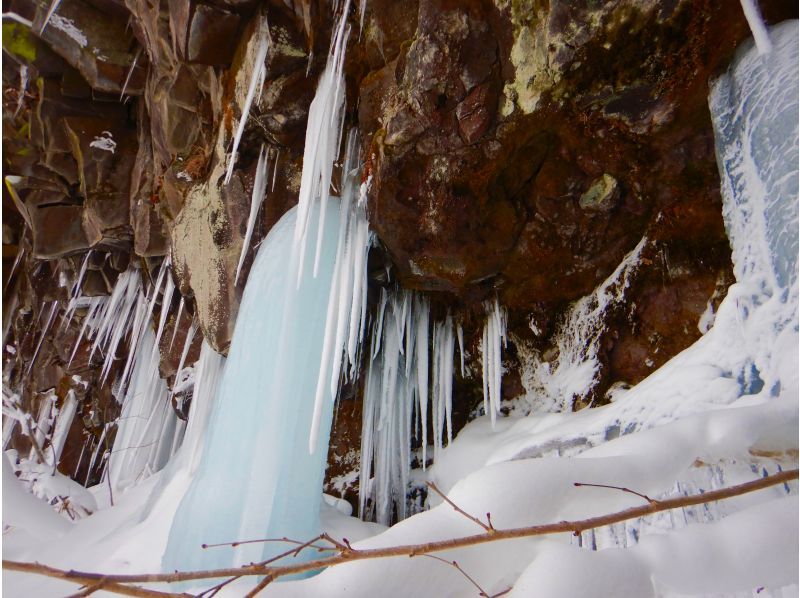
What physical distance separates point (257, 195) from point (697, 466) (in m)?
2.74

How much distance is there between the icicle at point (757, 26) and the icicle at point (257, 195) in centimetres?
254

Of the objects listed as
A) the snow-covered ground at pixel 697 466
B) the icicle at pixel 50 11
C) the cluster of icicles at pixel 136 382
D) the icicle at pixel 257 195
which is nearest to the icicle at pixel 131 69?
the icicle at pixel 50 11

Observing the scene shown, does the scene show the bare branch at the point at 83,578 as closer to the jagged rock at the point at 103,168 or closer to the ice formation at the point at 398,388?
the ice formation at the point at 398,388

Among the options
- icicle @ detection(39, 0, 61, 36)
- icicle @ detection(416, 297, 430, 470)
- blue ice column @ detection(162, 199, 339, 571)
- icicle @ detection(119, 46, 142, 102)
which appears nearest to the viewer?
blue ice column @ detection(162, 199, 339, 571)

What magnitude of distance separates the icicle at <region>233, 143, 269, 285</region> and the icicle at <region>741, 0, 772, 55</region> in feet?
8.32

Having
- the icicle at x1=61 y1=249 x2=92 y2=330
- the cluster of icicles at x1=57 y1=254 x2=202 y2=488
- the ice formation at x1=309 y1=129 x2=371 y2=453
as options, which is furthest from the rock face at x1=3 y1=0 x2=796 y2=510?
the icicle at x1=61 y1=249 x2=92 y2=330

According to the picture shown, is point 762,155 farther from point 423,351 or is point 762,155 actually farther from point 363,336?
point 363,336

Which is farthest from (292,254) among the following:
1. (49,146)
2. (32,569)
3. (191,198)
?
(49,146)

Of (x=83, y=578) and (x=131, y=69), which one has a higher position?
(x=131, y=69)

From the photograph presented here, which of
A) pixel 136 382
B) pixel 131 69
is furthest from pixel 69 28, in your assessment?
pixel 136 382

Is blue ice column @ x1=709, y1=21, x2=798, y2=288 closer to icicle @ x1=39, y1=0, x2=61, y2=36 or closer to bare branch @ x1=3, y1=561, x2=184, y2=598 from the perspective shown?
bare branch @ x1=3, y1=561, x2=184, y2=598

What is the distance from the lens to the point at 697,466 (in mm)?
1260

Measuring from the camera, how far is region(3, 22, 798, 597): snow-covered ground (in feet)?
3.05

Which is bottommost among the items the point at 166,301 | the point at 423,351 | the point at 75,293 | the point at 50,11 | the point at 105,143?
the point at 423,351
